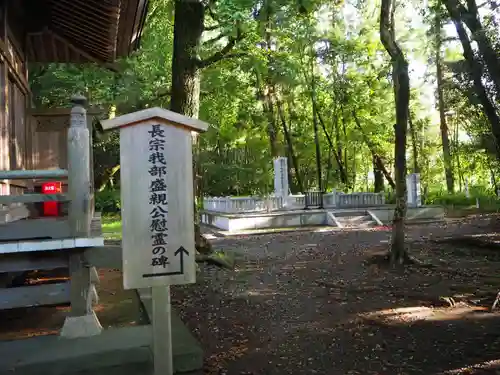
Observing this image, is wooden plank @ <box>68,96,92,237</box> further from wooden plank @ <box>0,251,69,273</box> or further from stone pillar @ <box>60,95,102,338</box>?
wooden plank @ <box>0,251,69,273</box>

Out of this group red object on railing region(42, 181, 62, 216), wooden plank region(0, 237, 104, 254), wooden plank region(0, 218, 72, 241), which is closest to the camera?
wooden plank region(0, 237, 104, 254)

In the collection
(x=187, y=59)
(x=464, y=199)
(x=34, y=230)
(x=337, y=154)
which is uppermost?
(x=187, y=59)

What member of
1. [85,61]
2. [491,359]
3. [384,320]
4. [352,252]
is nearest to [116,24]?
[85,61]

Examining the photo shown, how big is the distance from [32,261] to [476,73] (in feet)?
32.7

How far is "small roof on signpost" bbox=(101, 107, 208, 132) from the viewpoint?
367 centimetres

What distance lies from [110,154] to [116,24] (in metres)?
22.4

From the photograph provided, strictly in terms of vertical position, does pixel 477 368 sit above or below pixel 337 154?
below

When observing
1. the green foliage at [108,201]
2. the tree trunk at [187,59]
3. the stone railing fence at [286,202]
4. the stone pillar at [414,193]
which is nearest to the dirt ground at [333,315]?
the tree trunk at [187,59]

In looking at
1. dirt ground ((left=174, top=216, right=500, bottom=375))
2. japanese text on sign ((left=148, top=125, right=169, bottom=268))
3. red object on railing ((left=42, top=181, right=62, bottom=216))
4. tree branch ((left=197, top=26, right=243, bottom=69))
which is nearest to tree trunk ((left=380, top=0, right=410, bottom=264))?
dirt ground ((left=174, top=216, right=500, bottom=375))

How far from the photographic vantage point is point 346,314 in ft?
23.1

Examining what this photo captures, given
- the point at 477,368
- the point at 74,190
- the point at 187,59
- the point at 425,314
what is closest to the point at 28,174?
the point at 74,190

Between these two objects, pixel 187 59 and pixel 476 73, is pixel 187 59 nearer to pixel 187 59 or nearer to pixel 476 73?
pixel 187 59

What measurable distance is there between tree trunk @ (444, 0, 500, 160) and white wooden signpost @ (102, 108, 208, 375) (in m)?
8.77

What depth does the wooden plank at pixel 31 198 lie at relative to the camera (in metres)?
4.54
